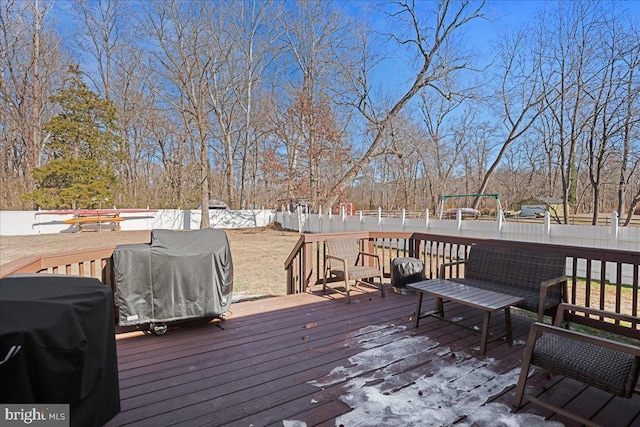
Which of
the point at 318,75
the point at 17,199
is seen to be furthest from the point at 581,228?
the point at 17,199

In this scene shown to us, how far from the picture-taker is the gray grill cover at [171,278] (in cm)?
288

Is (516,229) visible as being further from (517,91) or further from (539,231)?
(517,91)

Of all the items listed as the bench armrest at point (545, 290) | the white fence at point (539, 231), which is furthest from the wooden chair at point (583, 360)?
the white fence at point (539, 231)

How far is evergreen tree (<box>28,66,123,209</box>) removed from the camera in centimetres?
1570

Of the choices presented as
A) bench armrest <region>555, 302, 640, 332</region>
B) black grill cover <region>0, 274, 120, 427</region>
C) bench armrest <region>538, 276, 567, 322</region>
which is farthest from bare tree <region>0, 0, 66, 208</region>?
bench armrest <region>555, 302, 640, 332</region>

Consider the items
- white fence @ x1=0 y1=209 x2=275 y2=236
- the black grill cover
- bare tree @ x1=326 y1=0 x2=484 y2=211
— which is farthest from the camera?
white fence @ x1=0 y1=209 x2=275 y2=236

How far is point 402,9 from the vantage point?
1174 centimetres

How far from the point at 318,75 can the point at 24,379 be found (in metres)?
16.9

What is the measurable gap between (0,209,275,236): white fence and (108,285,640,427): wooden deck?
1678 centimetres

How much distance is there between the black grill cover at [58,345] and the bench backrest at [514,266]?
11.7 feet

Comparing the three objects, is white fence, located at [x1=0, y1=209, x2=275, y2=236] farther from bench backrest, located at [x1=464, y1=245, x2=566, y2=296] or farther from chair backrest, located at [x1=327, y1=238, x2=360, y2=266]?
bench backrest, located at [x1=464, y1=245, x2=566, y2=296]

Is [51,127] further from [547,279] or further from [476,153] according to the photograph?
[476,153]

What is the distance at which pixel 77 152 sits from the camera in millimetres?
16578

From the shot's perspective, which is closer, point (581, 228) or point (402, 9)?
point (581, 228)
